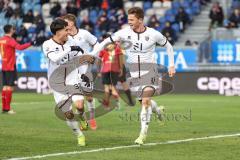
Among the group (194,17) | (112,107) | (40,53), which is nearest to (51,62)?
(112,107)

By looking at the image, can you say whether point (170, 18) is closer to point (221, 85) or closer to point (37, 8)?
point (221, 85)

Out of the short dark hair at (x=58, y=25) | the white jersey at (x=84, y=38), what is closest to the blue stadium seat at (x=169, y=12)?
the white jersey at (x=84, y=38)

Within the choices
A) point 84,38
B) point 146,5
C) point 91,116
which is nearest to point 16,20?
point 146,5

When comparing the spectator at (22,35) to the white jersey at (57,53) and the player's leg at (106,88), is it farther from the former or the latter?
the white jersey at (57,53)

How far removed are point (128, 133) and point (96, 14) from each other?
71.3 ft

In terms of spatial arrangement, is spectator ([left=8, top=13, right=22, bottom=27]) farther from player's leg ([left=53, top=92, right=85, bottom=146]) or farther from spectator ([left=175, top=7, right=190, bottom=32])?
player's leg ([left=53, top=92, right=85, bottom=146])

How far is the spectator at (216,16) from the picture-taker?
1240 inches

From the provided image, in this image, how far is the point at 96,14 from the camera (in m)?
35.7

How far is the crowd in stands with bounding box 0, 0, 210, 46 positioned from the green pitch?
32.2 feet

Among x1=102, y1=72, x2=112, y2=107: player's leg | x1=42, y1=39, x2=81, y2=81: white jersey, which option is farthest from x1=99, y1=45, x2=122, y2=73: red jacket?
x1=42, y1=39, x2=81, y2=81: white jersey

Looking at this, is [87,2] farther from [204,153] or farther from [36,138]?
[204,153]

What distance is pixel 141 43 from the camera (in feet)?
43.2

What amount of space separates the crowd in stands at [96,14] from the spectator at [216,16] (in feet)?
0.23

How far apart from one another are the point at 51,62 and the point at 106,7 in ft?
74.9
